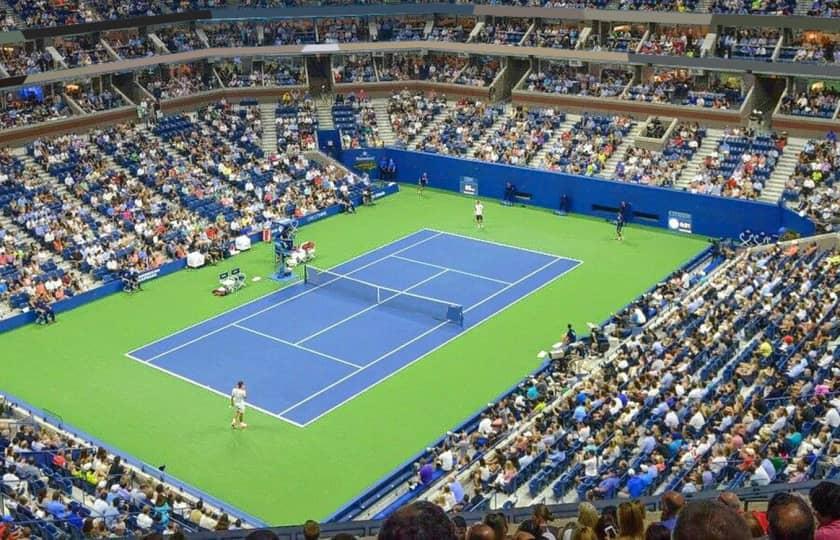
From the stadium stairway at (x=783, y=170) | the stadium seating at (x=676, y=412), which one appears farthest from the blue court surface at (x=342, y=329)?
the stadium stairway at (x=783, y=170)

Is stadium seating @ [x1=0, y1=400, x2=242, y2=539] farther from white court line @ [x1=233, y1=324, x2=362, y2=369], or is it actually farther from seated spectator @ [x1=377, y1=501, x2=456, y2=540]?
seated spectator @ [x1=377, y1=501, x2=456, y2=540]

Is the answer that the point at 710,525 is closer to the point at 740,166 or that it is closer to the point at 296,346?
the point at 296,346

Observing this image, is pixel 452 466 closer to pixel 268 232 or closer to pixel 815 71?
pixel 268 232

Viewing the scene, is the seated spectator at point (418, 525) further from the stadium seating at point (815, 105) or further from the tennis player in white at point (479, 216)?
the stadium seating at point (815, 105)

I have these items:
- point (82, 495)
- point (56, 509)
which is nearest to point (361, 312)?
point (82, 495)

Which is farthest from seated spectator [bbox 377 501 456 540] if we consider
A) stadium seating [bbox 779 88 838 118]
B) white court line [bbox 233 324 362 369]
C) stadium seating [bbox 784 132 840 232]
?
stadium seating [bbox 779 88 838 118]
